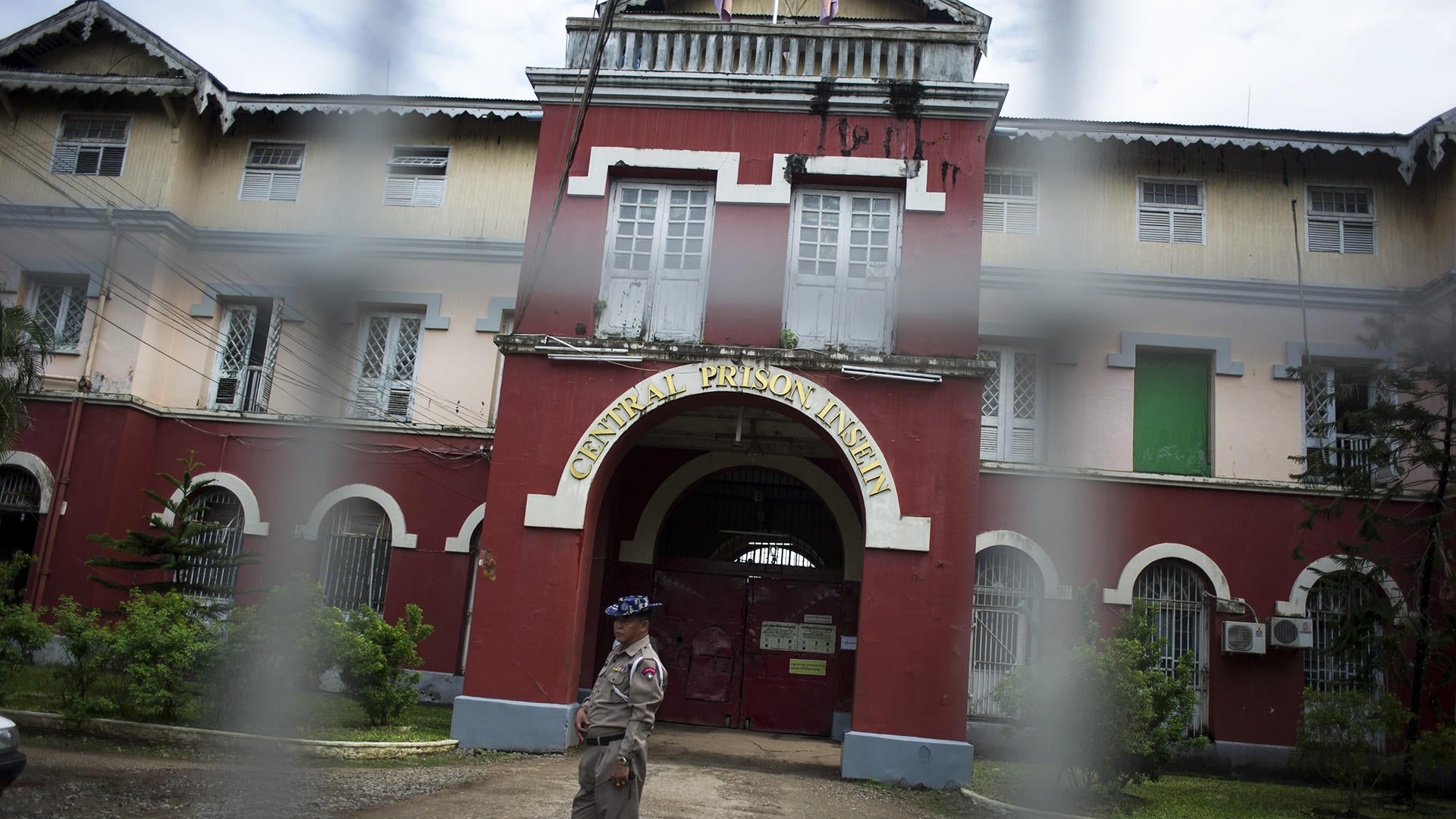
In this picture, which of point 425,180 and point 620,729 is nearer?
point 620,729

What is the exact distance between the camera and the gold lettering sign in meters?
11.8

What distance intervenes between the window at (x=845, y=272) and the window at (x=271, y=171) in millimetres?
8076

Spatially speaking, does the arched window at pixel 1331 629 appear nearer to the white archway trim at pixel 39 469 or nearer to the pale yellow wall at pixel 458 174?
the pale yellow wall at pixel 458 174

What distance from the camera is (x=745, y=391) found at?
1185 cm

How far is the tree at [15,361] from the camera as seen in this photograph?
1084 centimetres

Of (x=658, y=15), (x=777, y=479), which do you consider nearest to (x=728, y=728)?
(x=777, y=479)

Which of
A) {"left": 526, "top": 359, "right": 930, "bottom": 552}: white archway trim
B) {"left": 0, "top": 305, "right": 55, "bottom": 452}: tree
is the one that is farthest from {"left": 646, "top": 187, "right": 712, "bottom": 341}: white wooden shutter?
{"left": 0, "top": 305, "right": 55, "bottom": 452}: tree

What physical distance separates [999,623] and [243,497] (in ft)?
37.5

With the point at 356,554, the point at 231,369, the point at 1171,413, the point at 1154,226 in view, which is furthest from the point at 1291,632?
the point at 231,369

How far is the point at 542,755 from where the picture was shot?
37.2 ft

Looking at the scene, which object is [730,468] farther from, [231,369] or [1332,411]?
[1332,411]

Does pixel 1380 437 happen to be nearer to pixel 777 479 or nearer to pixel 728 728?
pixel 777 479

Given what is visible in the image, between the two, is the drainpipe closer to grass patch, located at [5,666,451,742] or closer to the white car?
grass patch, located at [5,666,451,742]

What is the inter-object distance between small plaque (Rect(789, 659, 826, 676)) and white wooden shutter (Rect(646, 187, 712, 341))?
5.75m
